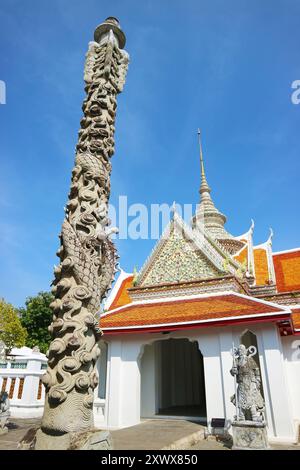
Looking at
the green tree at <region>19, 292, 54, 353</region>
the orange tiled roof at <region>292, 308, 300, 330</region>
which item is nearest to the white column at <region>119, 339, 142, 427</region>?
the orange tiled roof at <region>292, 308, 300, 330</region>

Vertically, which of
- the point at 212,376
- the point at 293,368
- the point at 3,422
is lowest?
the point at 3,422

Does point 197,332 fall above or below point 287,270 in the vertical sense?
below

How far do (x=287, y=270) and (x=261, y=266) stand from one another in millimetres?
998

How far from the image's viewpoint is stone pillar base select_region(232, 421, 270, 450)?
18.9 ft

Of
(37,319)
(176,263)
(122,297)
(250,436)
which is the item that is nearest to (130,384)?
(250,436)

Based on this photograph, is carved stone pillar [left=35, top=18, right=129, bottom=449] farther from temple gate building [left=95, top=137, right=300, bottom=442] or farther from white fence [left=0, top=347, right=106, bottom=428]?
white fence [left=0, top=347, right=106, bottom=428]

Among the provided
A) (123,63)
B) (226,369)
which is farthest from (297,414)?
(123,63)

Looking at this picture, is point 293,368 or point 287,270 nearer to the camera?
point 293,368

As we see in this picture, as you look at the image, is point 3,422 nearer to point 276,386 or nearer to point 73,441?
point 73,441

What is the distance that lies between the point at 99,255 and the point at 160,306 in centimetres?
687

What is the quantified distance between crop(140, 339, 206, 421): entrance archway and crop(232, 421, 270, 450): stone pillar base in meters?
2.60

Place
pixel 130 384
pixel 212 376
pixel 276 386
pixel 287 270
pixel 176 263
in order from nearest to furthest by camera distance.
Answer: pixel 276 386 → pixel 212 376 → pixel 130 384 → pixel 176 263 → pixel 287 270

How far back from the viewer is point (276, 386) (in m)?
7.16
